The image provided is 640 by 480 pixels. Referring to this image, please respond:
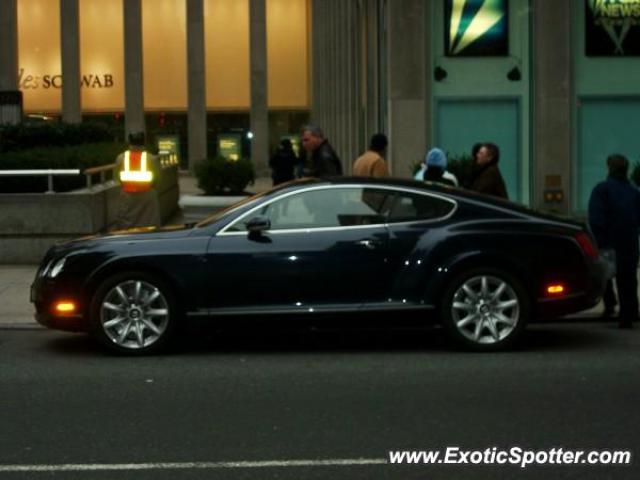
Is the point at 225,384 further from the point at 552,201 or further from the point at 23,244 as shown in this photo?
the point at 552,201

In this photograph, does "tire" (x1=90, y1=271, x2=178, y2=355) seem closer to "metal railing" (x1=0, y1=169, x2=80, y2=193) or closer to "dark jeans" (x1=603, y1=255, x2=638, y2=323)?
"dark jeans" (x1=603, y1=255, x2=638, y2=323)

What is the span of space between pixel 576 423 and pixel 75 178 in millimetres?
11772

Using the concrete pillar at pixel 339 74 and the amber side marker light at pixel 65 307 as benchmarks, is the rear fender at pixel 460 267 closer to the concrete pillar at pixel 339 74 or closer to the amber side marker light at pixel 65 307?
the amber side marker light at pixel 65 307

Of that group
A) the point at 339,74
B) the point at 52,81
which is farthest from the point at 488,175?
the point at 52,81

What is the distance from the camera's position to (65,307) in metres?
10.5

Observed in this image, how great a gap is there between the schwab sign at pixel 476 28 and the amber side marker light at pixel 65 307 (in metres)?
9.91

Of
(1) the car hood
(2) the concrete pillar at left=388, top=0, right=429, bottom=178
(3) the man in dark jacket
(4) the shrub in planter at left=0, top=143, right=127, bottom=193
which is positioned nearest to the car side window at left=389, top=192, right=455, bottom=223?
(1) the car hood

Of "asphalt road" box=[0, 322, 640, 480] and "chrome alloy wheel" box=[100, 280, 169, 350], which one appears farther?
"chrome alloy wheel" box=[100, 280, 169, 350]

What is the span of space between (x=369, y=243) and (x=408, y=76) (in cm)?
875

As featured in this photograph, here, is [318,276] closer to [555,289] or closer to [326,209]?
[326,209]

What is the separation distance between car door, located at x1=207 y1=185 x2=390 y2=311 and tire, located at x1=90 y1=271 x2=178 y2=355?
1.37 ft

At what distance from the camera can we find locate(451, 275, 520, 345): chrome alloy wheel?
10.4m

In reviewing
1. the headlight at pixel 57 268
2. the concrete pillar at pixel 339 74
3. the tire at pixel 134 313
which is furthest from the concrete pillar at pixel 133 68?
the tire at pixel 134 313

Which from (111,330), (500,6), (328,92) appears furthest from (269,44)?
(111,330)
